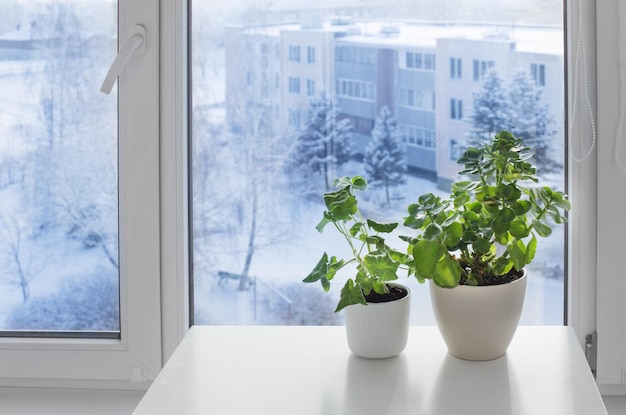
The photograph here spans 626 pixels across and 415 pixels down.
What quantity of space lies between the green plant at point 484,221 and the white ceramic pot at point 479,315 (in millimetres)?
27

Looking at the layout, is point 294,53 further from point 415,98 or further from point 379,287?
point 379,287

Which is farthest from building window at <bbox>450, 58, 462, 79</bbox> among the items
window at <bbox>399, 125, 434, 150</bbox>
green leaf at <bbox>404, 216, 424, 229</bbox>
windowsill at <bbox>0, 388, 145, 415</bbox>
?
windowsill at <bbox>0, 388, 145, 415</bbox>

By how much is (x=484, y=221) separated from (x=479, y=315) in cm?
13

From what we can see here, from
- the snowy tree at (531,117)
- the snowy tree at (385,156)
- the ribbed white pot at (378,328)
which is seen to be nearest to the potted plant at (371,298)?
the ribbed white pot at (378,328)

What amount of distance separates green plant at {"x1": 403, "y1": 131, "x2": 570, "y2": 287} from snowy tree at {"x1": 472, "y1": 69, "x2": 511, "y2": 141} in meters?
0.44

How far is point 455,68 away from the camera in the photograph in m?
1.63

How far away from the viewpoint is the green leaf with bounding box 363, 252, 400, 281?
1178 millimetres

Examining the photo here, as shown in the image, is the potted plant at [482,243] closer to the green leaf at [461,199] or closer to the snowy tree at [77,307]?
the green leaf at [461,199]

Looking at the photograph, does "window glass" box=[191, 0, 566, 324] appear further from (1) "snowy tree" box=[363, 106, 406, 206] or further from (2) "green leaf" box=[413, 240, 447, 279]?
(2) "green leaf" box=[413, 240, 447, 279]

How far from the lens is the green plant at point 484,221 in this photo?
1.13m

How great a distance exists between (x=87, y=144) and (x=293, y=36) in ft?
1.47

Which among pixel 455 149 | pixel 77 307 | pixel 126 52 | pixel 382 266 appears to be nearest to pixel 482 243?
pixel 382 266

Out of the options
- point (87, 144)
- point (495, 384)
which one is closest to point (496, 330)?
point (495, 384)

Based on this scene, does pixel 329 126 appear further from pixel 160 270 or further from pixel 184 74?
pixel 160 270
